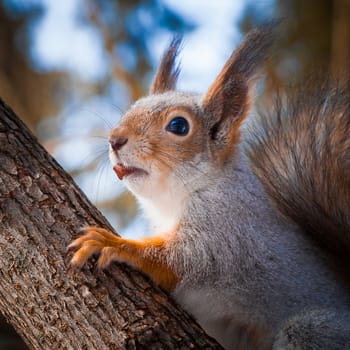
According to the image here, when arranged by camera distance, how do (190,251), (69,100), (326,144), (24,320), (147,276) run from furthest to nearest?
1. (69,100)
2. (326,144)
3. (190,251)
4. (147,276)
5. (24,320)

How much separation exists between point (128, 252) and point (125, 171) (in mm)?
368

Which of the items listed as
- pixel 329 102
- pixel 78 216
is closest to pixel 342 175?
pixel 329 102

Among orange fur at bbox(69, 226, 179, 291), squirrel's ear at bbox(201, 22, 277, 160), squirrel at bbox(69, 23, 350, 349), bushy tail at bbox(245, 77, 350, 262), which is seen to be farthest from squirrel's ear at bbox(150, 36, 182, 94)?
orange fur at bbox(69, 226, 179, 291)

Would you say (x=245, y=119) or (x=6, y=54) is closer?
(x=245, y=119)

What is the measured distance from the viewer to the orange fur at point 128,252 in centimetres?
198

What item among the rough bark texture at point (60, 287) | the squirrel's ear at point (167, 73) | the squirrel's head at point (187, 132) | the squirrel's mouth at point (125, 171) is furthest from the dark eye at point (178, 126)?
the rough bark texture at point (60, 287)

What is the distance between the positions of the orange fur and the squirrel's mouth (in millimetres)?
262

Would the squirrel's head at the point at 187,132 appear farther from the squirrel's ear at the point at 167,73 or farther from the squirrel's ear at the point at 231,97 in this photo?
the squirrel's ear at the point at 167,73

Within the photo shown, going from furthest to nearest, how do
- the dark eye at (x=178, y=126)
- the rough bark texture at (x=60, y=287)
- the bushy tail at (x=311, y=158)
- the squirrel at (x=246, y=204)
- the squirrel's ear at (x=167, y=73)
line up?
the squirrel's ear at (x=167, y=73) → the dark eye at (x=178, y=126) → the bushy tail at (x=311, y=158) → the squirrel at (x=246, y=204) → the rough bark texture at (x=60, y=287)

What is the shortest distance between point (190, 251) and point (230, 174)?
39cm

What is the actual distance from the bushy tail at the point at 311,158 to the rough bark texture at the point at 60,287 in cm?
64

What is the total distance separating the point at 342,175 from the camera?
7.75 feet

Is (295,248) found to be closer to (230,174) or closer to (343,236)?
(343,236)

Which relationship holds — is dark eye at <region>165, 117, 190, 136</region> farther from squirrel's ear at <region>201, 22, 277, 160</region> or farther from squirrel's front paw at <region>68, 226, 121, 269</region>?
squirrel's front paw at <region>68, 226, 121, 269</region>
